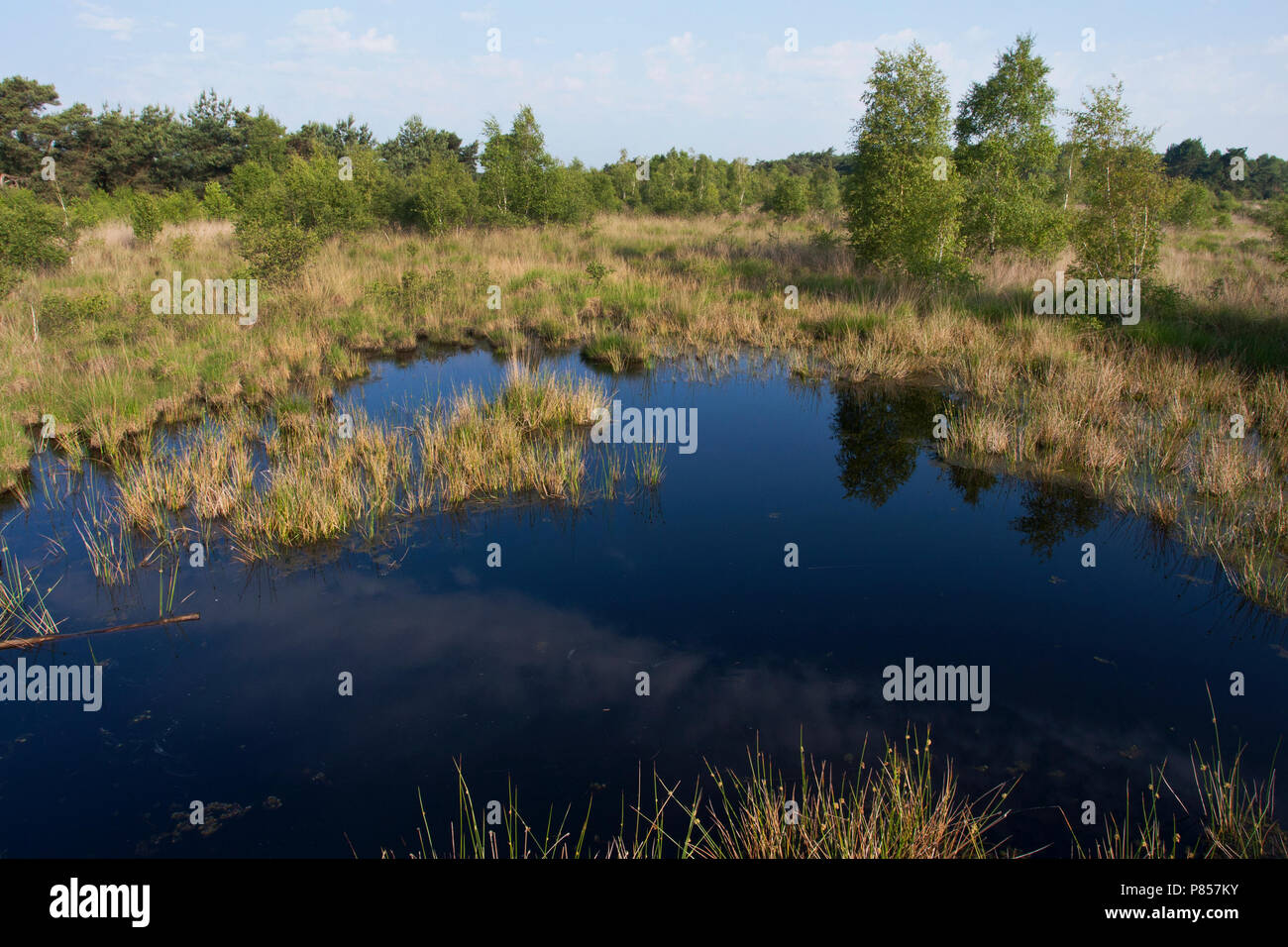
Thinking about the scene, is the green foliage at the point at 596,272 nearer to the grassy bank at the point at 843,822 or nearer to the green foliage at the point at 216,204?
the grassy bank at the point at 843,822

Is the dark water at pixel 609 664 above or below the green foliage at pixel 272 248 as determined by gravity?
below

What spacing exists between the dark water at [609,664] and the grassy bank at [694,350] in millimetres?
682

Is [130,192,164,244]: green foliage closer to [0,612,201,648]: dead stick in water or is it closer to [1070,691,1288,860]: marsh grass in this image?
[0,612,201,648]: dead stick in water

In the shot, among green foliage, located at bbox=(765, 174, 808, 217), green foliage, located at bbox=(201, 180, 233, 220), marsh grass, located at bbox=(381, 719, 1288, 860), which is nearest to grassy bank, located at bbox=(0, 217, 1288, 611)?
marsh grass, located at bbox=(381, 719, 1288, 860)

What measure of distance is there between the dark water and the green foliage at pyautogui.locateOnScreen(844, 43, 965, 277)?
8294 mm

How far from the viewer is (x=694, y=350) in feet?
42.7

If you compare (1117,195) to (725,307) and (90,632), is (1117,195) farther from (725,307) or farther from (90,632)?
(90,632)

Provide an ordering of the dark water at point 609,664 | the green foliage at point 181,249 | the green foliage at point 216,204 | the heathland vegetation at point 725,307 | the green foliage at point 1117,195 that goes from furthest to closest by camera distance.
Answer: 1. the green foliage at point 216,204
2. the green foliage at point 181,249
3. the green foliage at point 1117,195
4. the heathland vegetation at point 725,307
5. the dark water at point 609,664

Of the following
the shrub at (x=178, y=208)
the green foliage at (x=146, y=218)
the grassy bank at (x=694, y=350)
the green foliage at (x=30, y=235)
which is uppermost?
the shrub at (x=178, y=208)

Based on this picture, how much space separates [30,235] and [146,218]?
4966mm

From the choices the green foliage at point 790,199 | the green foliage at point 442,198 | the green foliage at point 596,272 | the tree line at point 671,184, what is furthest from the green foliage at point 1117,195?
the green foliage at point 442,198

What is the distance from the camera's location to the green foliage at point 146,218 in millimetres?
19266

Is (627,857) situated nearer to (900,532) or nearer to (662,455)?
(900,532)

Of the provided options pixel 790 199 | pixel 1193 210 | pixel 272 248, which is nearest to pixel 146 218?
pixel 272 248
